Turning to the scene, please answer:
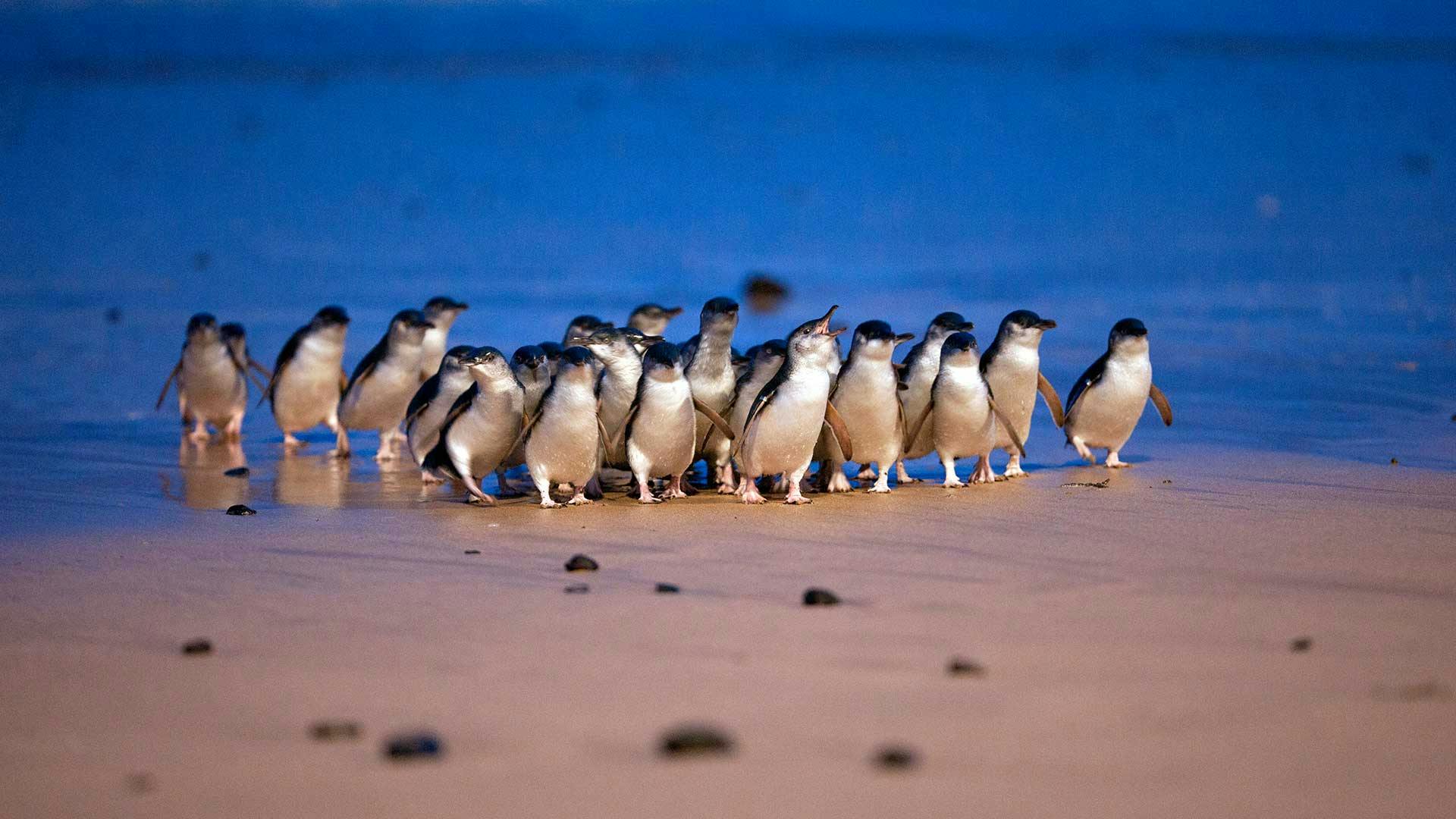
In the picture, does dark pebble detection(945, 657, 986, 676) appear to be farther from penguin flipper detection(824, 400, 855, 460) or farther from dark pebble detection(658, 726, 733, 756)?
penguin flipper detection(824, 400, 855, 460)

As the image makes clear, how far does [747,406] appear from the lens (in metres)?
6.33

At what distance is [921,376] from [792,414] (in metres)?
0.88

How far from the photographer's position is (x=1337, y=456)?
688cm

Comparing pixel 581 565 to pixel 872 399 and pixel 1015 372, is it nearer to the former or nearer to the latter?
pixel 872 399

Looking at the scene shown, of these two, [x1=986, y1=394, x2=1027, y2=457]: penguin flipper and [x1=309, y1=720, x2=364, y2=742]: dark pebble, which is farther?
[x1=986, y1=394, x2=1027, y2=457]: penguin flipper

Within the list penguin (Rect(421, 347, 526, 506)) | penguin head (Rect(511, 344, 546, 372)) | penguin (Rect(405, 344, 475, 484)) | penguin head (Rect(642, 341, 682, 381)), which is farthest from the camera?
penguin (Rect(405, 344, 475, 484))

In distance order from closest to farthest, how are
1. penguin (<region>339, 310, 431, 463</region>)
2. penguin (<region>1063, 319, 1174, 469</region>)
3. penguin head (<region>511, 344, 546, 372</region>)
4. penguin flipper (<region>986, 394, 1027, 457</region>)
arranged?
penguin head (<region>511, 344, 546, 372</region>) < penguin flipper (<region>986, 394, 1027, 457</region>) < penguin (<region>1063, 319, 1174, 469</region>) < penguin (<region>339, 310, 431, 463</region>)

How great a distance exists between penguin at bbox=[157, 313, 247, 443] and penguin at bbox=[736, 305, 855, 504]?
4033 mm

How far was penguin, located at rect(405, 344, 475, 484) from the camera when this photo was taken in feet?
21.9

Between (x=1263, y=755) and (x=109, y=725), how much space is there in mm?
2229

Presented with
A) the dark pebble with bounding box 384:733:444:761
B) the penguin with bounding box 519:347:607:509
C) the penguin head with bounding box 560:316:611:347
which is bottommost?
the dark pebble with bounding box 384:733:444:761

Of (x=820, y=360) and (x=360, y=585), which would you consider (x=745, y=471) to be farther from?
(x=360, y=585)

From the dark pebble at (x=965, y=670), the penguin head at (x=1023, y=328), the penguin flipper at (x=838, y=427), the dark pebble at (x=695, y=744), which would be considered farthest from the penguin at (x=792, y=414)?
the dark pebble at (x=695, y=744)

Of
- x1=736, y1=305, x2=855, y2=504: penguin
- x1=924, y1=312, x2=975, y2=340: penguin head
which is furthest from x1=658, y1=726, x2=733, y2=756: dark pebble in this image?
x1=924, y1=312, x2=975, y2=340: penguin head
